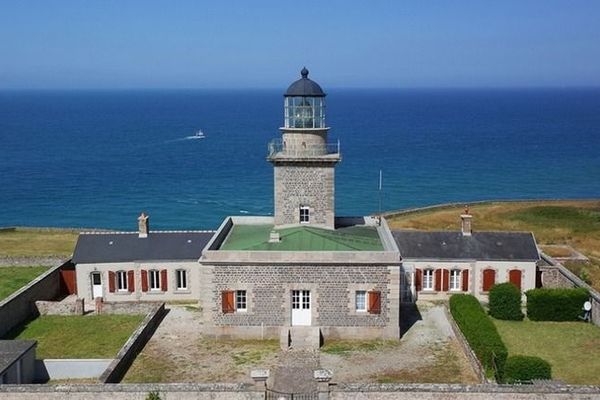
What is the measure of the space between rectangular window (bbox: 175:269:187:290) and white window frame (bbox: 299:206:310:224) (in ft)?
17.5

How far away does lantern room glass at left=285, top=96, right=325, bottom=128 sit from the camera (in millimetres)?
25281

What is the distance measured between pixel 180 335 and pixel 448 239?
460 inches

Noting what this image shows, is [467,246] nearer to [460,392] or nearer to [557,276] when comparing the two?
[557,276]

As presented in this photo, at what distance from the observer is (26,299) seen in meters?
25.4

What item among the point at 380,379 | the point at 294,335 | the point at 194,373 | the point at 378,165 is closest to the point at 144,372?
the point at 194,373

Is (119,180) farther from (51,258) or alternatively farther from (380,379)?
(380,379)

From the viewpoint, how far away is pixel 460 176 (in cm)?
8469

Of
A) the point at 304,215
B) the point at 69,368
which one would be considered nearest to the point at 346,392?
the point at 69,368

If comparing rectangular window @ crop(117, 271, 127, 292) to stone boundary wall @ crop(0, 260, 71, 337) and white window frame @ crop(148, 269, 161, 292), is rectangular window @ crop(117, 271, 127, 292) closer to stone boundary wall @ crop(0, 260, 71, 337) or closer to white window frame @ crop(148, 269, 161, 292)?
white window frame @ crop(148, 269, 161, 292)

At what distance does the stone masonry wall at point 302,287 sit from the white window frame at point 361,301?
139mm

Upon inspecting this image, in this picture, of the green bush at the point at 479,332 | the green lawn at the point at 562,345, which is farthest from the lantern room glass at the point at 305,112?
the green lawn at the point at 562,345

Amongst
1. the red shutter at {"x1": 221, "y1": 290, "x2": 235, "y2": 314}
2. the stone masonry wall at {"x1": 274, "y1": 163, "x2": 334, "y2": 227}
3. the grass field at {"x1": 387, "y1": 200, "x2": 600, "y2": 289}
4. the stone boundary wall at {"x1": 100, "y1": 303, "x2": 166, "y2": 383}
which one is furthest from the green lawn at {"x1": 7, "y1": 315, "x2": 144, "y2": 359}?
the grass field at {"x1": 387, "y1": 200, "x2": 600, "y2": 289}

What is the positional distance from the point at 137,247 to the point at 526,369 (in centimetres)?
1618

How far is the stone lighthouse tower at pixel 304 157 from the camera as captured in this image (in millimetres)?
25188
